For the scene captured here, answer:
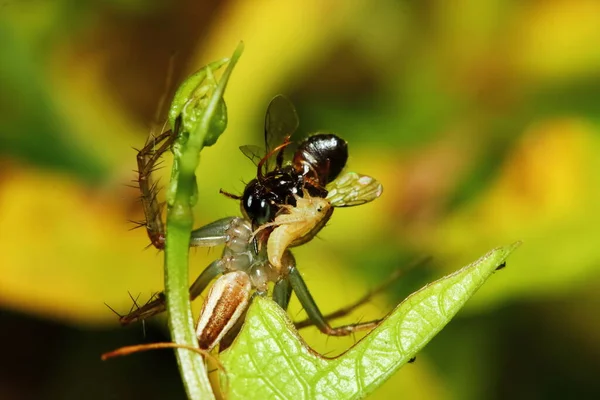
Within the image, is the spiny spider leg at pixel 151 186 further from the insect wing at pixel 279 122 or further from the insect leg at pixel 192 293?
the insect wing at pixel 279 122

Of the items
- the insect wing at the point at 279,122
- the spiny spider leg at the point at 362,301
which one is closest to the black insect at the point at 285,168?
the insect wing at the point at 279,122

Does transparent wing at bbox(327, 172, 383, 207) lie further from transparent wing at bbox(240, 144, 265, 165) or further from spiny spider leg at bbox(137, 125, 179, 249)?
spiny spider leg at bbox(137, 125, 179, 249)

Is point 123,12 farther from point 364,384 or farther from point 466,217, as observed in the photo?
point 364,384

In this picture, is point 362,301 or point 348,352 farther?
point 362,301

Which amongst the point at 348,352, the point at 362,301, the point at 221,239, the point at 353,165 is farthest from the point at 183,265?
the point at 353,165

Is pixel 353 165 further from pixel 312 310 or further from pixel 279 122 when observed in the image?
pixel 312 310

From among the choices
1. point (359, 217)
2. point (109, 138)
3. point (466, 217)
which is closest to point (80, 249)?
point (109, 138)
